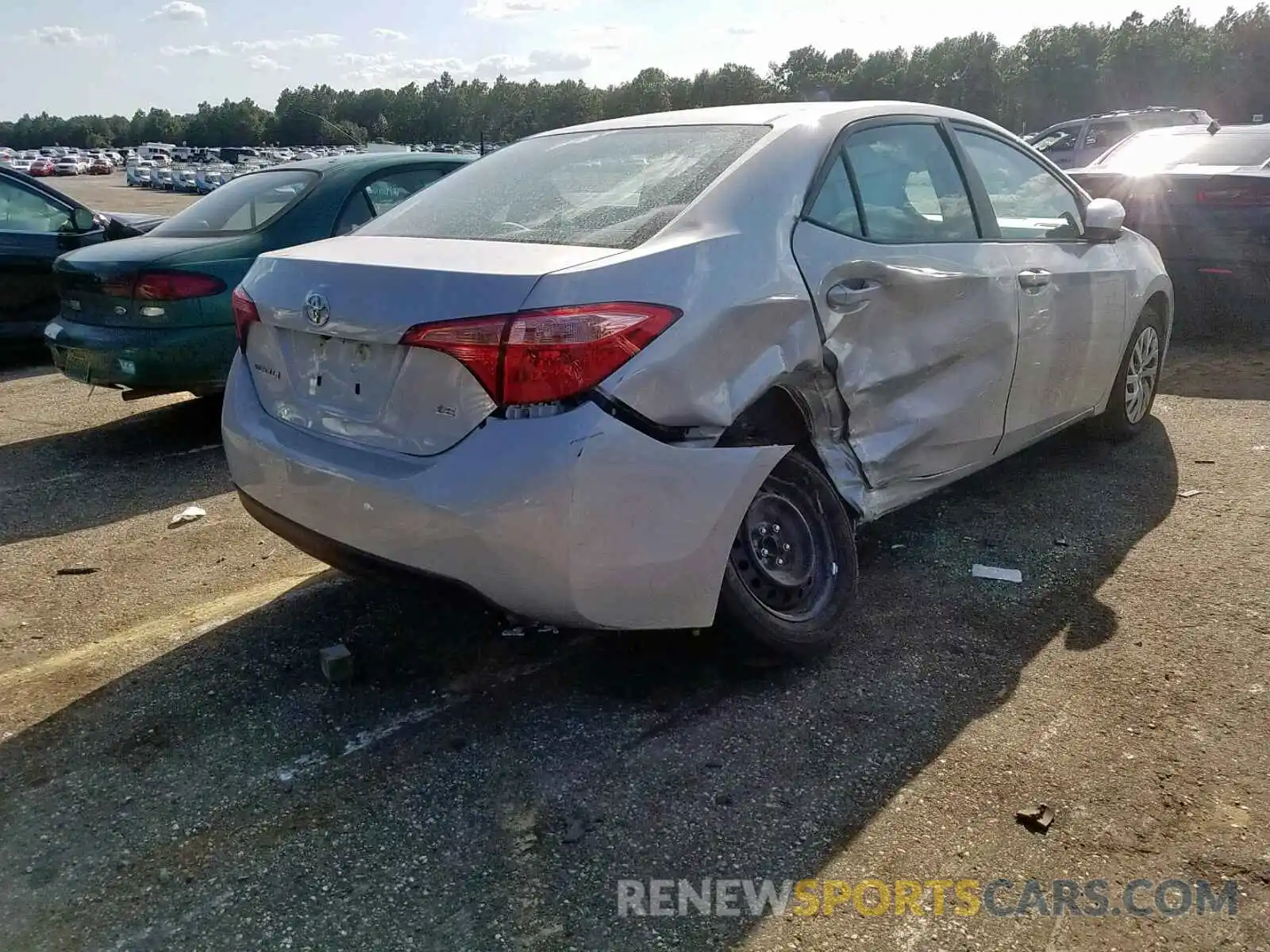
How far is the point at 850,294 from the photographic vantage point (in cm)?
330

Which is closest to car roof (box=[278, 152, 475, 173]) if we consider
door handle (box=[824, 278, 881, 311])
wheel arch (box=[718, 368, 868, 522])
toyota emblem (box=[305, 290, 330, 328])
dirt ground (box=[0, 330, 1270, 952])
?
dirt ground (box=[0, 330, 1270, 952])

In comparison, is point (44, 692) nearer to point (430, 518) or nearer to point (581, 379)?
point (430, 518)

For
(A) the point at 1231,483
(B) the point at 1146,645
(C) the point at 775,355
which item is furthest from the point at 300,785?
(A) the point at 1231,483

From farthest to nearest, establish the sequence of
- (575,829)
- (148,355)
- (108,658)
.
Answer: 1. (148,355)
2. (108,658)
3. (575,829)

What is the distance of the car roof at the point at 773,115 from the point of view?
3512 millimetres

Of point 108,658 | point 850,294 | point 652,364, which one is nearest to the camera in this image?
point 652,364

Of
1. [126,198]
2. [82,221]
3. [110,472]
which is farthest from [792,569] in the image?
[126,198]

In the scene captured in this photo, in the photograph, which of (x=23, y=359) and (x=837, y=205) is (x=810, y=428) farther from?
(x=23, y=359)

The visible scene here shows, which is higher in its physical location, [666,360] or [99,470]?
[666,360]

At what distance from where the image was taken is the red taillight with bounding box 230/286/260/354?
10.7 ft

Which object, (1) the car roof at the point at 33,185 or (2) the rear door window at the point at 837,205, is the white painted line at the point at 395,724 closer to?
(2) the rear door window at the point at 837,205

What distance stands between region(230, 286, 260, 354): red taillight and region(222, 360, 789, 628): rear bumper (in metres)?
0.52

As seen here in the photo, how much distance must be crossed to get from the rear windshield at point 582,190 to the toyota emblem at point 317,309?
17.8 inches

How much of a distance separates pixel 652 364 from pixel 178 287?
3890mm
